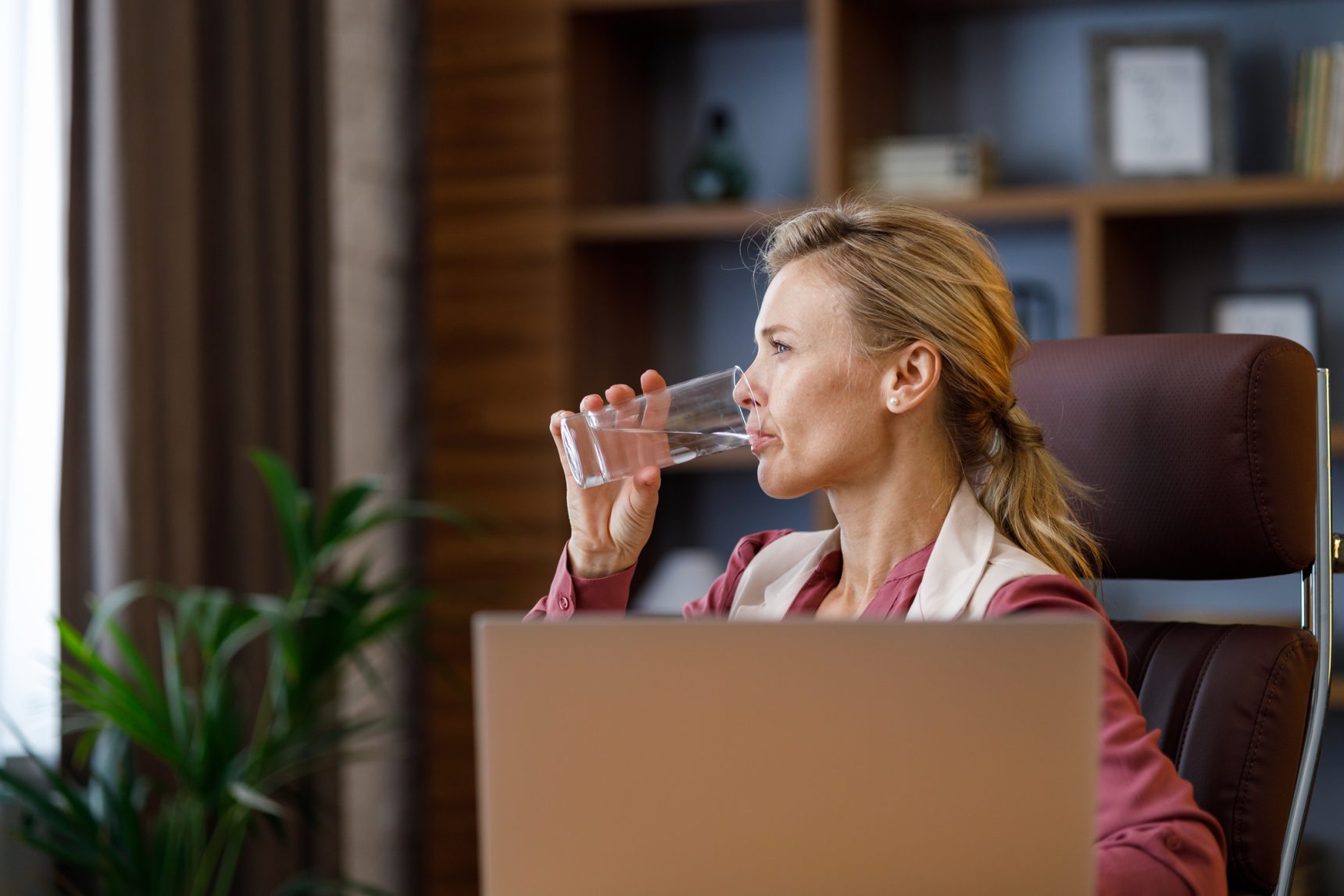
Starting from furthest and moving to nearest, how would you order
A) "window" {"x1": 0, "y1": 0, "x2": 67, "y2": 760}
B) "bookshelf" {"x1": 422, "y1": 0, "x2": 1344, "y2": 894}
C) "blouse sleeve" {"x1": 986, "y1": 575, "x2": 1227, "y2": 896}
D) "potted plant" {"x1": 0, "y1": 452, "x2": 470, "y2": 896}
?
"bookshelf" {"x1": 422, "y1": 0, "x2": 1344, "y2": 894} < "window" {"x1": 0, "y1": 0, "x2": 67, "y2": 760} < "potted plant" {"x1": 0, "y1": 452, "x2": 470, "y2": 896} < "blouse sleeve" {"x1": 986, "y1": 575, "x2": 1227, "y2": 896}

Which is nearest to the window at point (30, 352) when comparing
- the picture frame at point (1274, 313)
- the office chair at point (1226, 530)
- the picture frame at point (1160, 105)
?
the office chair at point (1226, 530)

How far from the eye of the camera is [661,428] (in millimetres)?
1409

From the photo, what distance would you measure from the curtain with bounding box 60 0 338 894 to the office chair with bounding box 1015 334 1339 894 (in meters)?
1.51

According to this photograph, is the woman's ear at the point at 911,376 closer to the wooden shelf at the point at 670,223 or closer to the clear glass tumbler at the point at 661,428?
the clear glass tumbler at the point at 661,428

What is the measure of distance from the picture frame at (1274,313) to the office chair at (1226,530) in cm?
142

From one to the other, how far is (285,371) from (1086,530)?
1661 millimetres

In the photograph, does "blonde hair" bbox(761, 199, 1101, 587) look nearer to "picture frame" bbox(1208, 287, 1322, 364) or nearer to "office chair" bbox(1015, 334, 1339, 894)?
"office chair" bbox(1015, 334, 1339, 894)

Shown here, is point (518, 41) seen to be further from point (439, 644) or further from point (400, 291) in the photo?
point (439, 644)

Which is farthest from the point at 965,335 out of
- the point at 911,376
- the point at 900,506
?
the point at 900,506

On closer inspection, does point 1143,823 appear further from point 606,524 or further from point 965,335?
point 606,524

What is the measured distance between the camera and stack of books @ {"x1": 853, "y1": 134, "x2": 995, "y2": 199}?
9.27 feet

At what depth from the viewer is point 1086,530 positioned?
148 centimetres

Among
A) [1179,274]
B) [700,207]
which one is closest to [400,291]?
[700,207]

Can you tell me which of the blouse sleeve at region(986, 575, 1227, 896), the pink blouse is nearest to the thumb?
the pink blouse
